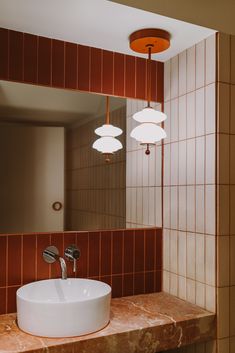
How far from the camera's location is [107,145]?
6.88ft

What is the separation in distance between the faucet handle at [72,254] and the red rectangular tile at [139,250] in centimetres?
42

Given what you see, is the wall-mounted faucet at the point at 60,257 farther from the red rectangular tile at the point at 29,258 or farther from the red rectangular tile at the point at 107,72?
the red rectangular tile at the point at 107,72

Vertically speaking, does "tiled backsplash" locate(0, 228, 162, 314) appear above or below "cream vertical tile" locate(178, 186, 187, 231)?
below

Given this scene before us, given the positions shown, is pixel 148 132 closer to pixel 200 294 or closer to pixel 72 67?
pixel 72 67

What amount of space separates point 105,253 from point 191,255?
18.3 inches

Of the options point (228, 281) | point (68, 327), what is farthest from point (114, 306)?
point (228, 281)

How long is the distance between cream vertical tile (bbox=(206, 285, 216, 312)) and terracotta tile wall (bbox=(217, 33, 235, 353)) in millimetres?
24

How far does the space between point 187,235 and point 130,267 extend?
0.38 metres

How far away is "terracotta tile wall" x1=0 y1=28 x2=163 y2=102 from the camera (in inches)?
72.7

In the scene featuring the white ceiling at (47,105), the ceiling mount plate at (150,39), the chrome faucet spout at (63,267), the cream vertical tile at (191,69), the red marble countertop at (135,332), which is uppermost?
the ceiling mount plate at (150,39)

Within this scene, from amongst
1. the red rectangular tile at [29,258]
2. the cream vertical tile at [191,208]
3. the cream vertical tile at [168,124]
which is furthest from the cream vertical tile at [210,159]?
the red rectangular tile at [29,258]

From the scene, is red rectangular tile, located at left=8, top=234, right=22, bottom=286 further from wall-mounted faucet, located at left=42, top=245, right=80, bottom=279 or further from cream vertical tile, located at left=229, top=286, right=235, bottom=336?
cream vertical tile, located at left=229, top=286, right=235, bottom=336

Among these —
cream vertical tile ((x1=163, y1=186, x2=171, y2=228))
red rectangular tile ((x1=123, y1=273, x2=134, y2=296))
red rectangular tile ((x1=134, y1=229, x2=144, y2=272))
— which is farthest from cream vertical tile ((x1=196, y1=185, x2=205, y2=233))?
red rectangular tile ((x1=123, y1=273, x2=134, y2=296))

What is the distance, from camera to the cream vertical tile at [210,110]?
1810mm
